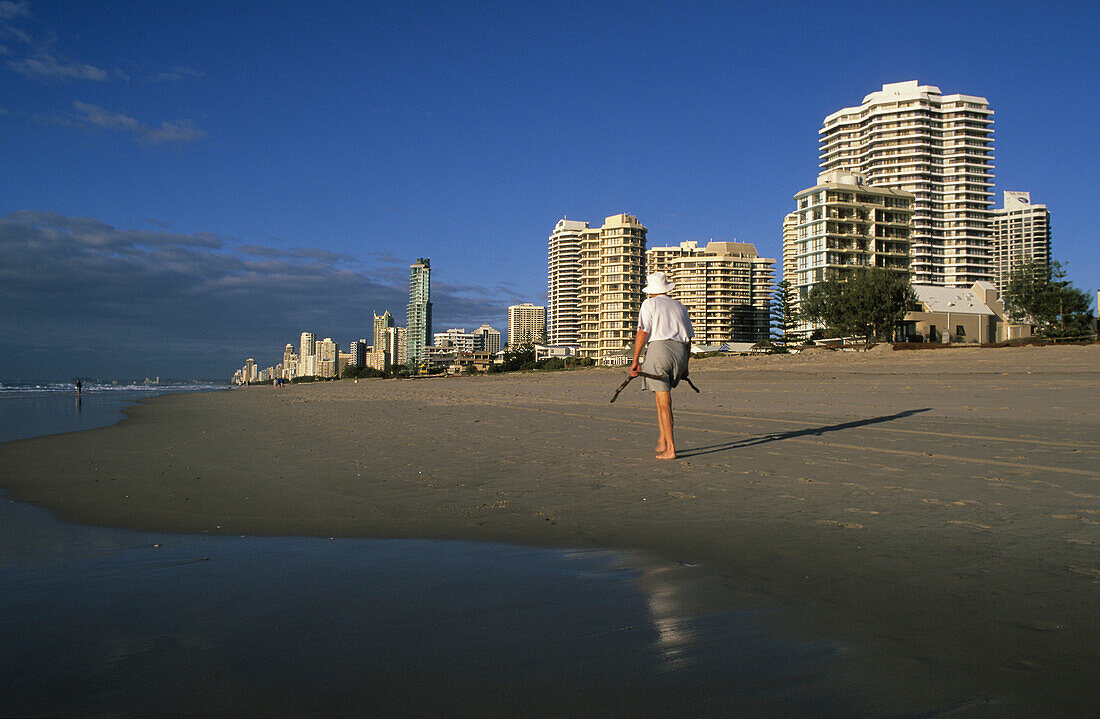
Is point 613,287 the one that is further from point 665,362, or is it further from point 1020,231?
point 665,362

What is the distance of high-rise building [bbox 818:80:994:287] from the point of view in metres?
113

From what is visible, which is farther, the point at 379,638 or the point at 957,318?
the point at 957,318

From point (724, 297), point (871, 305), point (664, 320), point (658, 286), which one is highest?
point (724, 297)

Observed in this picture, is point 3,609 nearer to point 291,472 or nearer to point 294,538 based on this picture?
point 294,538

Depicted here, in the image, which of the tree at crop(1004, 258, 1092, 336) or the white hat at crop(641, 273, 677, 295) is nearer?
the white hat at crop(641, 273, 677, 295)

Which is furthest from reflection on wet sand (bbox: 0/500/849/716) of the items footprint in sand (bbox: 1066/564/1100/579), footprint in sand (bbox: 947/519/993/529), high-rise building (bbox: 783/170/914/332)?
high-rise building (bbox: 783/170/914/332)

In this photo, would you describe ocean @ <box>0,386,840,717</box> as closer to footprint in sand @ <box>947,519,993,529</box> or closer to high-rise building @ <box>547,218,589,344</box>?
footprint in sand @ <box>947,519,993,529</box>

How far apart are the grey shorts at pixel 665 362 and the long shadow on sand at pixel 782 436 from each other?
776 mm

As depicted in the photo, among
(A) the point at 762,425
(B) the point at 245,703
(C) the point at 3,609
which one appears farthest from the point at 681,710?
(A) the point at 762,425

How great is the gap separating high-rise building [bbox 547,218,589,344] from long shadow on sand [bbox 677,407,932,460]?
151 m

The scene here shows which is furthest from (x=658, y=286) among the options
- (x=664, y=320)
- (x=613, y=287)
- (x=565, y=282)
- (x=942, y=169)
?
(x=565, y=282)

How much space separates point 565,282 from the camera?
548 feet

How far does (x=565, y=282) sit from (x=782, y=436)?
159632 millimetres

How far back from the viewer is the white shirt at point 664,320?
7.32 meters
